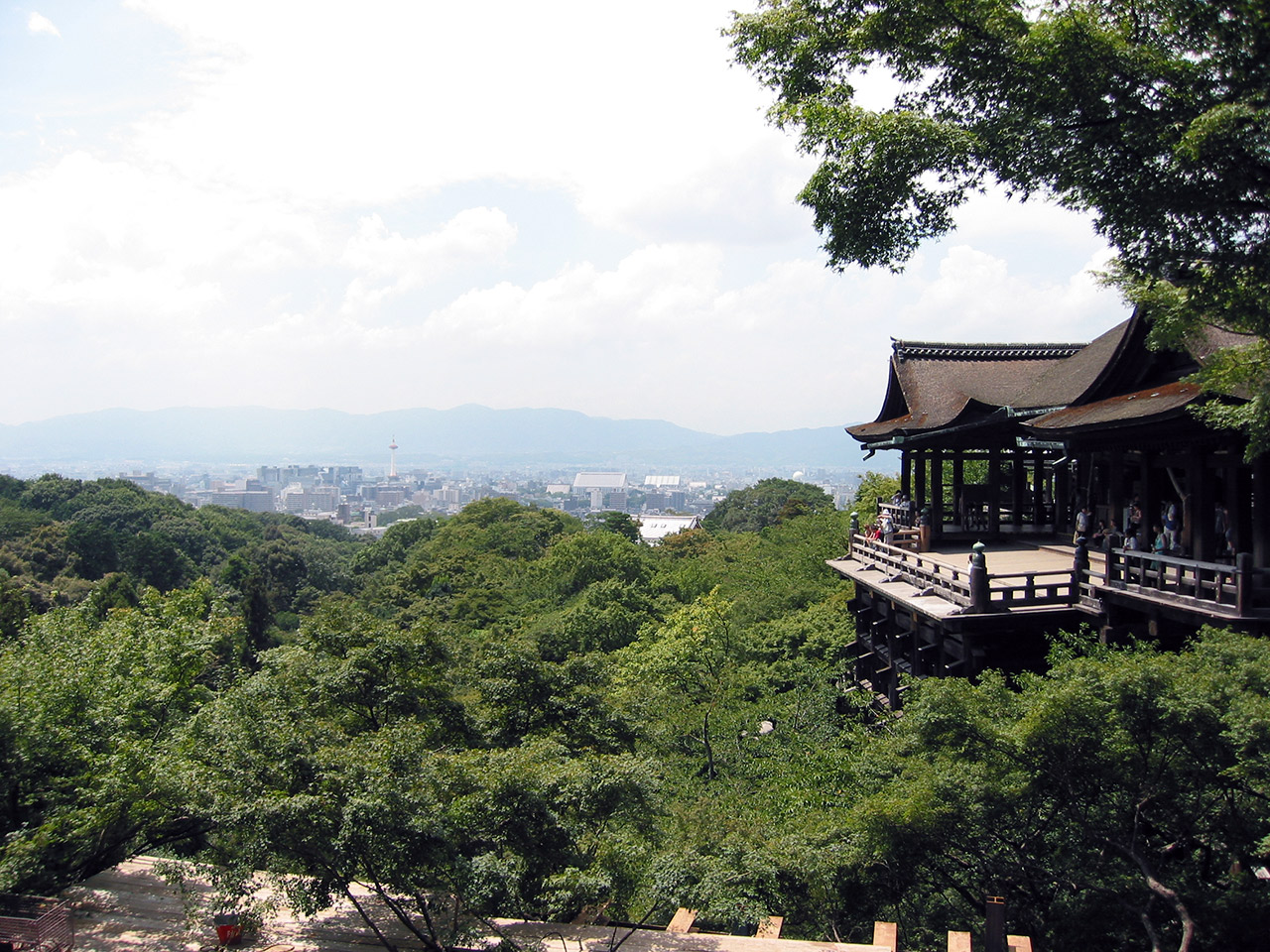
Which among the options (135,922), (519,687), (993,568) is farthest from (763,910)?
(993,568)

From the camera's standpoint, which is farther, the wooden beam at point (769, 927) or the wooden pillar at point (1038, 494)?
the wooden pillar at point (1038, 494)

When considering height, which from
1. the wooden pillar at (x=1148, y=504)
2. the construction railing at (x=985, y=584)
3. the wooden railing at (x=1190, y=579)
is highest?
the wooden pillar at (x=1148, y=504)

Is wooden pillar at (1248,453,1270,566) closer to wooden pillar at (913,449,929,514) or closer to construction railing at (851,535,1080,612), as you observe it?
construction railing at (851,535,1080,612)

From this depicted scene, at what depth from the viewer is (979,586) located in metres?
10.3

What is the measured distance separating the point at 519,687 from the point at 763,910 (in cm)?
436

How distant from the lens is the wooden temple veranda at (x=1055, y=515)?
930 cm

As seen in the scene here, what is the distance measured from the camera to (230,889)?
23.4ft

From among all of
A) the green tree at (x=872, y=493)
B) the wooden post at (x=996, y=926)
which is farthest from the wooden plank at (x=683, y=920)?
the green tree at (x=872, y=493)

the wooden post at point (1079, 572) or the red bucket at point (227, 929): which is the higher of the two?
the wooden post at point (1079, 572)

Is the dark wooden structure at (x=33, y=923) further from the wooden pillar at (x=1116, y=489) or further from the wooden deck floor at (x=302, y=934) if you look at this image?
the wooden pillar at (x=1116, y=489)

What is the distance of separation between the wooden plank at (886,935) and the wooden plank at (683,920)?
1635mm

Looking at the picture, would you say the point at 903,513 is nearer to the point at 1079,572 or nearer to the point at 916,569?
the point at 916,569

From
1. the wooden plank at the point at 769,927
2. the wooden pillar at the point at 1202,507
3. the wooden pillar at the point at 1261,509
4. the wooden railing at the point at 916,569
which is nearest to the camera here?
the wooden plank at the point at 769,927

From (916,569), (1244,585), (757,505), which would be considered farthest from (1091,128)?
(757,505)
